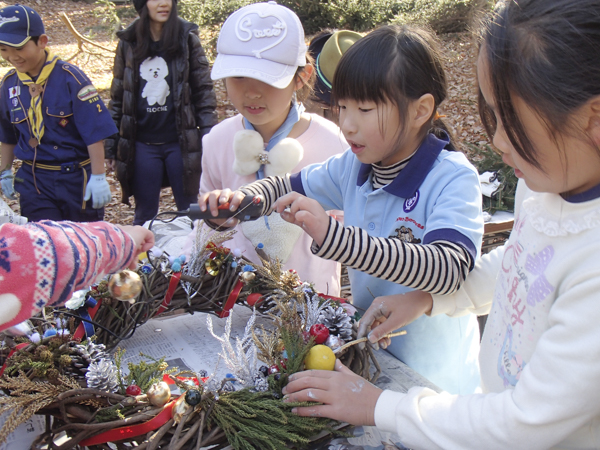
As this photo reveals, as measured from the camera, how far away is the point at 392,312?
48.6 inches

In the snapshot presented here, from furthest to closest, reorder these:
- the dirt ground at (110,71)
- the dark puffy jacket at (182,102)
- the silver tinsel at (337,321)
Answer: the dirt ground at (110,71), the dark puffy jacket at (182,102), the silver tinsel at (337,321)

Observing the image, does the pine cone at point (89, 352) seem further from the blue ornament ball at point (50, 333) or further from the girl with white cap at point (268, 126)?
the girl with white cap at point (268, 126)

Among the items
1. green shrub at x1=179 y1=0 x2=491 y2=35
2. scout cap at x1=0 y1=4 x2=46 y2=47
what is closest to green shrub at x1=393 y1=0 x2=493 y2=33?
green shrub at x1=179 y1=0 x2=491 y2=35

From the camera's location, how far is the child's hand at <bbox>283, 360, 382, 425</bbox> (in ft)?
3.13

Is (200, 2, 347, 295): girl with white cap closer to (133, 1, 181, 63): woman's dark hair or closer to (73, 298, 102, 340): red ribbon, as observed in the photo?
(73, 298, 102, 340): red ribbon

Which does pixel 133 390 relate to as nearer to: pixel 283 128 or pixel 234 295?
pixel 234 295

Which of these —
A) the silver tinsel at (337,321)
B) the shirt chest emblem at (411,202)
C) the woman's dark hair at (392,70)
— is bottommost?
the silver tinsel at (337,321)

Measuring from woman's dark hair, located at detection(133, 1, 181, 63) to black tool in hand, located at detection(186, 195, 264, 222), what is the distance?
2.52 m

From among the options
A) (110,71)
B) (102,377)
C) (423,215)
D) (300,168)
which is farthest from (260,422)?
(110,71)

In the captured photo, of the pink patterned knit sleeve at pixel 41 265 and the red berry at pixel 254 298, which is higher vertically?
the pink patterned knit sleeve at pixel 41 265

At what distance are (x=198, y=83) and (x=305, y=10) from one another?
22.1 feet

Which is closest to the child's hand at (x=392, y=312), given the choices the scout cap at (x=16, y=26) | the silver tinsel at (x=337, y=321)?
the silver tinsel at (x=337, y=321)

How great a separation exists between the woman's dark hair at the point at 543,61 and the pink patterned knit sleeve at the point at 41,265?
0.79 meters

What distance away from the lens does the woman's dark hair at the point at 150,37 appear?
3.46 metres
